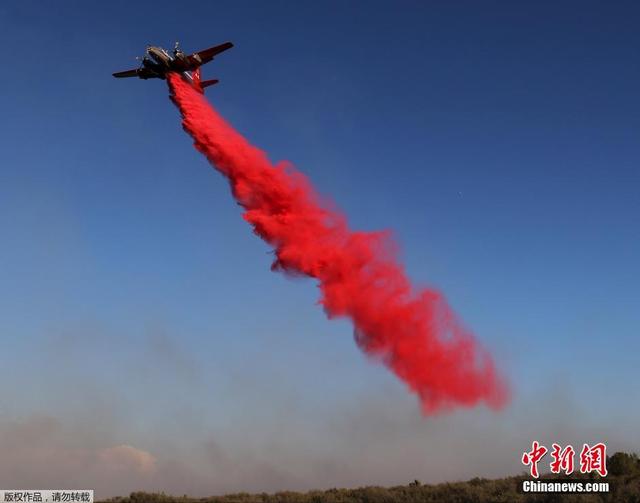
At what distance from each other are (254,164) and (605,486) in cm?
3206

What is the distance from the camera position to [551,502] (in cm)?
3669

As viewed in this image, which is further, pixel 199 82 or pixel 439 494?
pixel 199 82

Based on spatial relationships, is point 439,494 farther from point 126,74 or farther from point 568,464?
point 126,74

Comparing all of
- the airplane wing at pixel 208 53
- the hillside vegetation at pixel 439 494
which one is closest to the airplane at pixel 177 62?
the airplane wing at pixel 208 53

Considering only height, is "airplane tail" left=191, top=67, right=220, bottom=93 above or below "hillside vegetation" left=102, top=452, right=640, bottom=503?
above

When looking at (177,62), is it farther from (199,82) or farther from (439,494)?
(439,494)

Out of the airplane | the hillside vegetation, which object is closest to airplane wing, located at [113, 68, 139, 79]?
the airplane

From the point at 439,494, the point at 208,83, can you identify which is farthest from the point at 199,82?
the point at 439,494

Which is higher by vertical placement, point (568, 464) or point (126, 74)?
point (126, 74)

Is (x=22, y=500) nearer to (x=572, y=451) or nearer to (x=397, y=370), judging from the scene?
(x=397, y=370)

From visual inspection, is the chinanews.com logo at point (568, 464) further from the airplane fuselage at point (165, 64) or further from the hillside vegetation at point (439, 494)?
the airplane fuselage at point (165, 64)

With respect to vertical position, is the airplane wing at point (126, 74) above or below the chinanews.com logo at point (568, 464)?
above

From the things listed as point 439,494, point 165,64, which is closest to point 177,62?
point 165,64

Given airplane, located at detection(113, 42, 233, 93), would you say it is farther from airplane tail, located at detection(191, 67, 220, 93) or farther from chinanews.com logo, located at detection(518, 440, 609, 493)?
chinanews.com logo, located at detection(518, 440, 609, 493)
